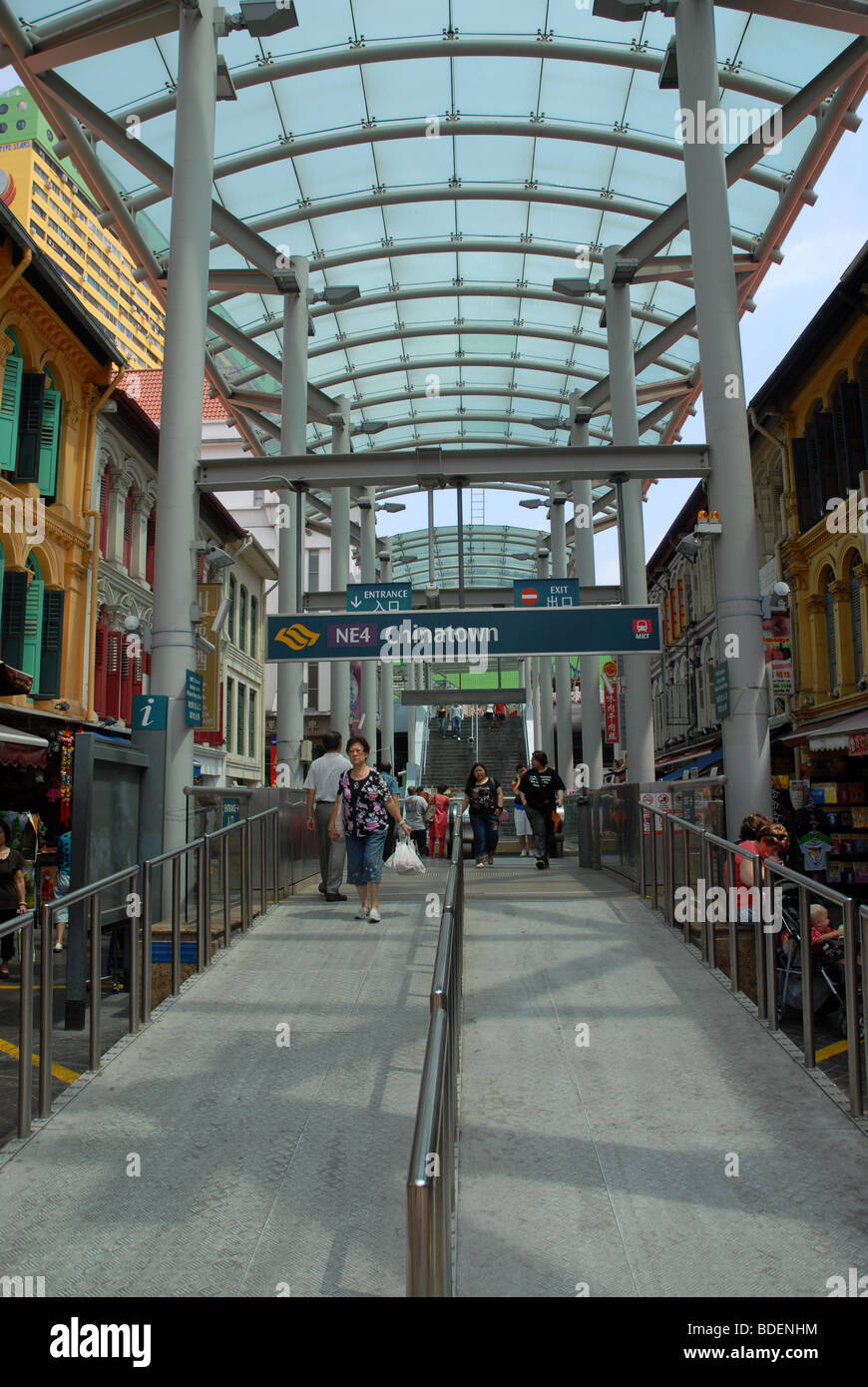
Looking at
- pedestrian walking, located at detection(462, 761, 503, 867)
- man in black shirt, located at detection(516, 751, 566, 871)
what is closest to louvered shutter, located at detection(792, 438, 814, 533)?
pedestrian walking, located at detection(462, 761, 503, 867)

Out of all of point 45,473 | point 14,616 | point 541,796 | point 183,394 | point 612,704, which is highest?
point 45,473

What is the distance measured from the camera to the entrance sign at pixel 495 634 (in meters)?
13.3

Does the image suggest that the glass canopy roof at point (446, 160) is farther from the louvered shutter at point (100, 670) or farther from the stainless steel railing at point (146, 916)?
the stainless steel railing at point (146, 916)

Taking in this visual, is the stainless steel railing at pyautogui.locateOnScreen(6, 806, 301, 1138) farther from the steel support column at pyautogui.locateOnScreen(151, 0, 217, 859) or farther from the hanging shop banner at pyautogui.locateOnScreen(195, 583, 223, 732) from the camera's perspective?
the hanging shop banner at pyautogui.locateOnScreen(195, 583, 223, 732)

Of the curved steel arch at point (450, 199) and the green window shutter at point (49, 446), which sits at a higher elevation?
the curved steel arch at point (450, 199)

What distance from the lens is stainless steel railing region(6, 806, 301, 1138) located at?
6.06 metres

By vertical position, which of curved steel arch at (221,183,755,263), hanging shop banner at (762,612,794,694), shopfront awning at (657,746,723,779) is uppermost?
curved steel arch at (221,183,755,263)

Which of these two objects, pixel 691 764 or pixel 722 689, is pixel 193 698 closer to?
pixel 722 689

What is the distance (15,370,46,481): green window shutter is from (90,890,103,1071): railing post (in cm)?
1328

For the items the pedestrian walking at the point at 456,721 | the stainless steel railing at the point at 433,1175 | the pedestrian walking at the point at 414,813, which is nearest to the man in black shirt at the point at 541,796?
the pedestrian walking at the point at 414,813

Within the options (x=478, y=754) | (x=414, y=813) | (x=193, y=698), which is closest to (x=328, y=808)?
(x=193, y=698)

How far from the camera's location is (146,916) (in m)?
7.70

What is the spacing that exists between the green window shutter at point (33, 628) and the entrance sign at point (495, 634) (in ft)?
23.5

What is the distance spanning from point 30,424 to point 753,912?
1563 centimetres
